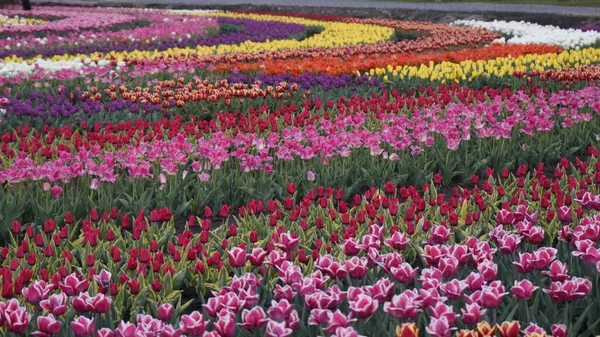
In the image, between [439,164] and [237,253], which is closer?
[237,253]

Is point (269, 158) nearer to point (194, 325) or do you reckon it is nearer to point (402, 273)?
point (402, 273)

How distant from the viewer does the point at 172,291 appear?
3.62 meters

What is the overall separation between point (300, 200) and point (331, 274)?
2269 millimetres

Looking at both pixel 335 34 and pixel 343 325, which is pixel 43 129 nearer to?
pixel 343 325

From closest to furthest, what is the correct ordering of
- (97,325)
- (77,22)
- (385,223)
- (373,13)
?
(97,325) → (385,223) → (77,22) → (373,13)

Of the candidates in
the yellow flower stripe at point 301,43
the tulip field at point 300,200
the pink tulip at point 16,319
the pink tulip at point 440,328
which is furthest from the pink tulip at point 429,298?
the yellow flower stripe at point 301,43

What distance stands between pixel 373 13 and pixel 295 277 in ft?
79.5

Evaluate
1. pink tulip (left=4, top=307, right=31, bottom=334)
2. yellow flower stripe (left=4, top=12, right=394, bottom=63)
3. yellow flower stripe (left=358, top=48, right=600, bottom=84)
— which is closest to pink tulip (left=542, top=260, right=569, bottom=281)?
pink tulip (left=4, top=307, right=31, bottom=334)

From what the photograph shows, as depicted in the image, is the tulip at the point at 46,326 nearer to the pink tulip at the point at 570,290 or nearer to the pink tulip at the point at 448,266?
the pink tulip at the point at 448,266

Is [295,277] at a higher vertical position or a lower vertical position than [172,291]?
higher

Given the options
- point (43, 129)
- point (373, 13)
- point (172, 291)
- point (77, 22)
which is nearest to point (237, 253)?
point (172, 291)

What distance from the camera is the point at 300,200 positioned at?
209 inches

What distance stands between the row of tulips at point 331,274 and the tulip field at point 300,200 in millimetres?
12

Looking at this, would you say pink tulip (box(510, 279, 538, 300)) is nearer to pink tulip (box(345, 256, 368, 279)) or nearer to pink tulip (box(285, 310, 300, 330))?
pink tulip (box(345, 256, 368, 279))
